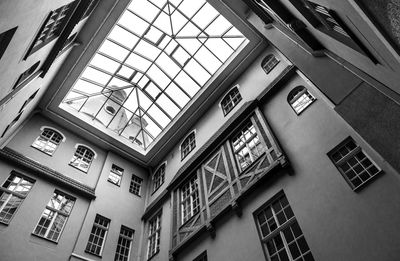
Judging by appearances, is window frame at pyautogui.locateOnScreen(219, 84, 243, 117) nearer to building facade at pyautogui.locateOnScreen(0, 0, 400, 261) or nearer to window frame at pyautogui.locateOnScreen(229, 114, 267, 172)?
building facade at pyautogui.locateOnScreen(0, 0, 400, 261)

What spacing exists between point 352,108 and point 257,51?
9.36m

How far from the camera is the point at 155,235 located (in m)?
15.0

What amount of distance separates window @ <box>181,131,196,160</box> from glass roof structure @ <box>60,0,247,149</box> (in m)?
2.17

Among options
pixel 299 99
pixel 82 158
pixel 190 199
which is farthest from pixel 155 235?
pixel 299 99

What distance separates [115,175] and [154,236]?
4.94 meters

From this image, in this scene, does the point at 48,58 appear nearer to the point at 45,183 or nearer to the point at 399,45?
the point at 45,183

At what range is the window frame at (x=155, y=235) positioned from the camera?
1393cm

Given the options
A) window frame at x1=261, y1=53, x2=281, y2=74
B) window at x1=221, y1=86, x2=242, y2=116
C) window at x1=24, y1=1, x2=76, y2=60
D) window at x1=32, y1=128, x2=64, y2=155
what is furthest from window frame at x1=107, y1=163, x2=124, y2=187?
window frame at x1=261, y1=53, x2=281, y2=74

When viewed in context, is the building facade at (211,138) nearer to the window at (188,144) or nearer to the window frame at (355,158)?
the window frame at (355,158)

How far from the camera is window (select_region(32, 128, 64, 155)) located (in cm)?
1547

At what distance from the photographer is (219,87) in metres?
16.8

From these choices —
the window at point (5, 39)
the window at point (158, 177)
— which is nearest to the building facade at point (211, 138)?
the window at point (5, 39)

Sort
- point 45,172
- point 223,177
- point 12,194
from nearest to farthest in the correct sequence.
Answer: point 223,177, point 12,194, point 45,172

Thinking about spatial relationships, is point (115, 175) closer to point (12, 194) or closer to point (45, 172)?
point (45, 172)
